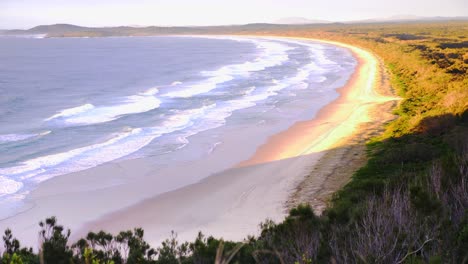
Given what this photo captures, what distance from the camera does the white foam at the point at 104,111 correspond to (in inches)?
1267

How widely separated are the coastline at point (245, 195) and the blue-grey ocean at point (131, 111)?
3.22m

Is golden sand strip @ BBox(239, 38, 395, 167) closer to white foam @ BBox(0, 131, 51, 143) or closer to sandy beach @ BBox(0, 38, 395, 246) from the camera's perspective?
sandy beach @ BBox(0, 38, 395, 246)

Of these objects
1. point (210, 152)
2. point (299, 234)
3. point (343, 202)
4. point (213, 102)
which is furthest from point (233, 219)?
point (213, 102)

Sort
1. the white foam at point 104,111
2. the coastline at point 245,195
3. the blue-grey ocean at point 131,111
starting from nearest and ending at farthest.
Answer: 1. the coastline at point 245,195
2. the blue-grey ocean at point 131,111
3. the white foam at point 104,111

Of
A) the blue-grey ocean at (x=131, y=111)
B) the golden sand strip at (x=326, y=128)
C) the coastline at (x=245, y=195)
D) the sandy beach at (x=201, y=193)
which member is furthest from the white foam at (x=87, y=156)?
the golden sand strip at (x=326, y=128)

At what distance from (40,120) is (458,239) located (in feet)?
97.0

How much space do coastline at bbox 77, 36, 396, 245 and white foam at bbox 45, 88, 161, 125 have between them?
12010 mm

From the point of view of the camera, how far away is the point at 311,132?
92.7 feet

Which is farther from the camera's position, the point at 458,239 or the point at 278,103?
the point at 278,103

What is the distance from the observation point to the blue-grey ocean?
23.6 meters

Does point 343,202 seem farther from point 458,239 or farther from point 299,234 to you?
point 458,239

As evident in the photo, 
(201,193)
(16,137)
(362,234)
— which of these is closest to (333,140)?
(201,193)

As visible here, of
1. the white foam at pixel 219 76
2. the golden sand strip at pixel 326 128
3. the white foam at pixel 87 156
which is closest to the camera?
the white foam at pixel 87 156

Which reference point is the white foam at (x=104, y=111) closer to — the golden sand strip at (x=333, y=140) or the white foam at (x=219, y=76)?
the white foam at (x=219, y=76)
